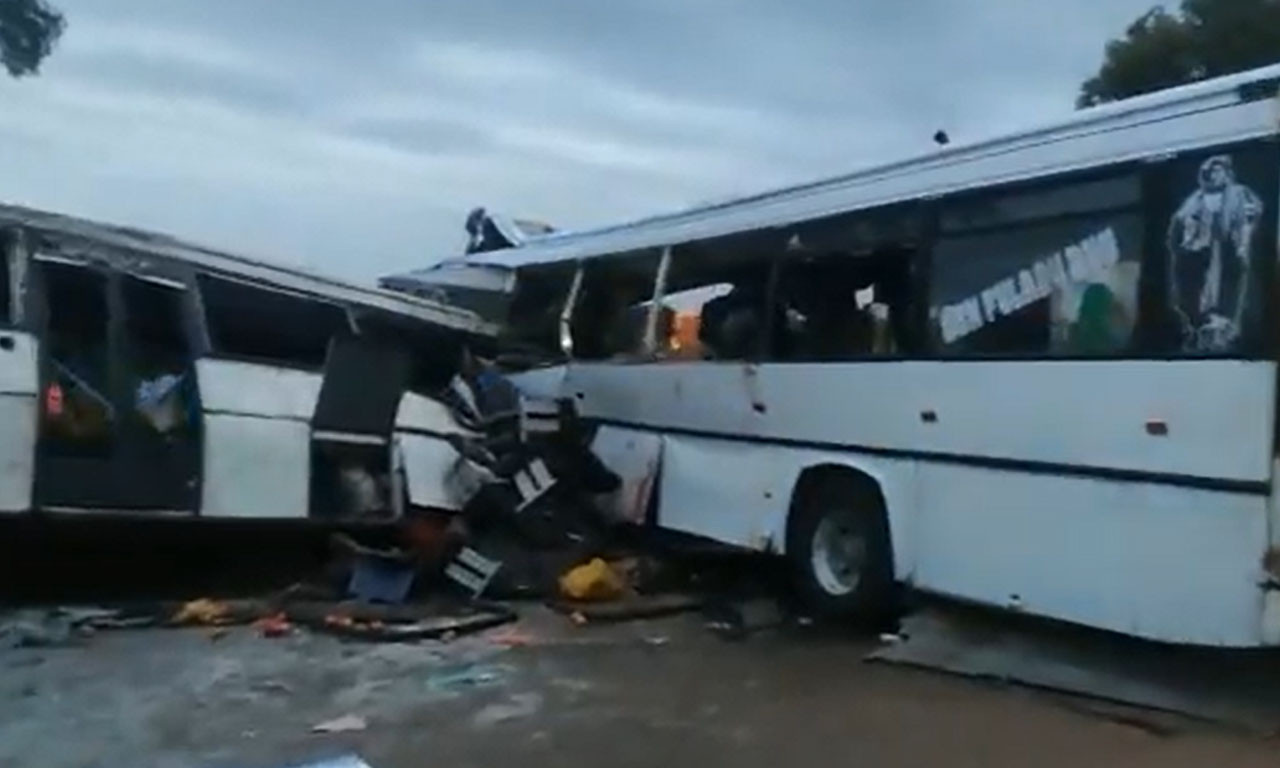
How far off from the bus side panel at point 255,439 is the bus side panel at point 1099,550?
13.0 ft

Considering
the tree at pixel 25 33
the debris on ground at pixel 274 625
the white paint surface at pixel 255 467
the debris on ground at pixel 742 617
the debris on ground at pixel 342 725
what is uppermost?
the tree at pixel 25 33

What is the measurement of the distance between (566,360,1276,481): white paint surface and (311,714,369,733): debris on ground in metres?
3.32

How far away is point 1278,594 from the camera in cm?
648

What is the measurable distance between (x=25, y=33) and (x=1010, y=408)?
521 inches

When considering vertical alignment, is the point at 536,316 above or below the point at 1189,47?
below

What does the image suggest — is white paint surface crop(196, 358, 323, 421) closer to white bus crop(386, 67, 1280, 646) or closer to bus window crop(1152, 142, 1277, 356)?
white bus crop(386, 67, 1280, 646)

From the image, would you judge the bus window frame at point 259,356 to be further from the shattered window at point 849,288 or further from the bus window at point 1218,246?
the bus window at point 1218,246

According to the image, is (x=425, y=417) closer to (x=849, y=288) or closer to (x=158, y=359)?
(x=158, y=359)

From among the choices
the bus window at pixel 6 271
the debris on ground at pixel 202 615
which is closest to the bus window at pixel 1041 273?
the debris on ground at pixel 202 615

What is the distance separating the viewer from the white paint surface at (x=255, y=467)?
9.68 meters

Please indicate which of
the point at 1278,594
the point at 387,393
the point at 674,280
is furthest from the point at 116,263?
the point at 1278,594

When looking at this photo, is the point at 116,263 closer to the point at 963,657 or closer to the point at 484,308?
the point at 484,308

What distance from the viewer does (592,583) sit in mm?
10102

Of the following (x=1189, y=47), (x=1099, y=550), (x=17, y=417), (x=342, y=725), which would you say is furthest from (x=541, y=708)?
(x=1189, y=47)
